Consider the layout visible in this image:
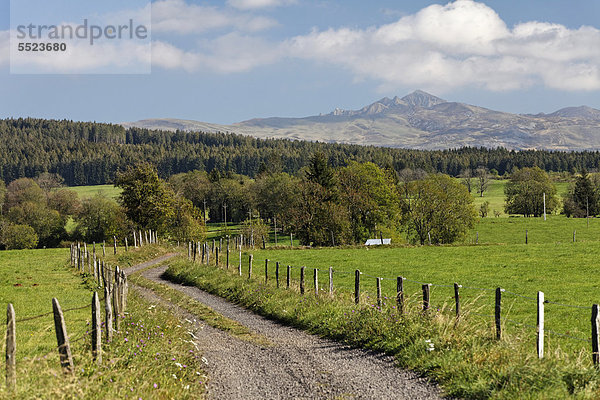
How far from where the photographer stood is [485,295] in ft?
83.2

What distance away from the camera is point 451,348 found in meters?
12.8

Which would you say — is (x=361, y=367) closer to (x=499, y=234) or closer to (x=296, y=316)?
(x=296, y=316)

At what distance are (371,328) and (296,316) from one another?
181 inches

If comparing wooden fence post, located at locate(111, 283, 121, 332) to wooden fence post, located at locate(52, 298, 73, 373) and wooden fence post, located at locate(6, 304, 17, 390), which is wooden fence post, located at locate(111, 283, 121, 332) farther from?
wooden fence post, located at locate(6, 304, 17, 390)

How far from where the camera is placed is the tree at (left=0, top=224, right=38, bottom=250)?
100188mm

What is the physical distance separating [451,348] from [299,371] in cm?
382

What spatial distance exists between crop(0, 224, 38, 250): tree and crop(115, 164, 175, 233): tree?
4185 centimetres

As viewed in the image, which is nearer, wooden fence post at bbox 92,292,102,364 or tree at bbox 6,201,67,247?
wooden fence post at bbox 92,292,102,364

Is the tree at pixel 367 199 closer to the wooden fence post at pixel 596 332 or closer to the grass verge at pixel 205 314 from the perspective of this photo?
the grass verge at pixel 205 314

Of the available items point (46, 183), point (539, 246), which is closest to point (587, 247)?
point (539, 246)

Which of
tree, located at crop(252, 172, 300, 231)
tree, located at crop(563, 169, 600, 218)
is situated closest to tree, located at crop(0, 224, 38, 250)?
tree, located at crop(252, 172, 300, 231)

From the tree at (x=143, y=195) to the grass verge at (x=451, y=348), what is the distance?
5283 centimetres

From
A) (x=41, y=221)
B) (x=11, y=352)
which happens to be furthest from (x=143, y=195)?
(x=11, y=352)

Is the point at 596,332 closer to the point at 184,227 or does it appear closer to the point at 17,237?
the point at 184,227
